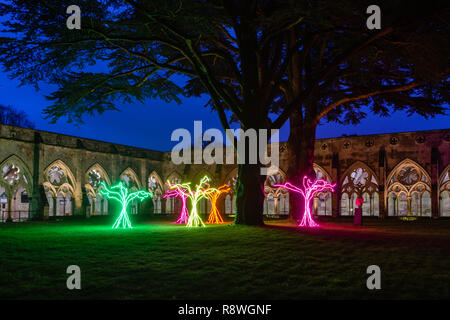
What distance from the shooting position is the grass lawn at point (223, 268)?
4.55 meters

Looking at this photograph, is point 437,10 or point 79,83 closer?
point 437,10

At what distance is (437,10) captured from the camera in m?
10.7

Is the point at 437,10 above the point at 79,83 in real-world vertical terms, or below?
above

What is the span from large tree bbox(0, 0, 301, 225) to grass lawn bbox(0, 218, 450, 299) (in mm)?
5278

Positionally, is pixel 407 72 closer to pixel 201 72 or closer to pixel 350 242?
pixel 201 72

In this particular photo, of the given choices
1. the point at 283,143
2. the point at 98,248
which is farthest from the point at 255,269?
the point at 283,143

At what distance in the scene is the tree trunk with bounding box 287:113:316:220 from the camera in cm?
1706

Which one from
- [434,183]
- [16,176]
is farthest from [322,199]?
[16,176]

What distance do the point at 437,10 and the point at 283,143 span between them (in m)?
17.2

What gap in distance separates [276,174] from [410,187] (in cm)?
846

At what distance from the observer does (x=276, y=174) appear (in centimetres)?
2802

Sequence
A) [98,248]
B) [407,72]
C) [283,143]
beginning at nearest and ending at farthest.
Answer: [98,248], [407,72], [283,143]

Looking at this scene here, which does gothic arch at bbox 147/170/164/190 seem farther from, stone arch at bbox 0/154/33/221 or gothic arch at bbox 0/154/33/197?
gothic arch at bbox 0/154/33/197

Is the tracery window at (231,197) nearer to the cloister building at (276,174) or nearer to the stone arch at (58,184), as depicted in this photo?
the cloister building at (276,174)
